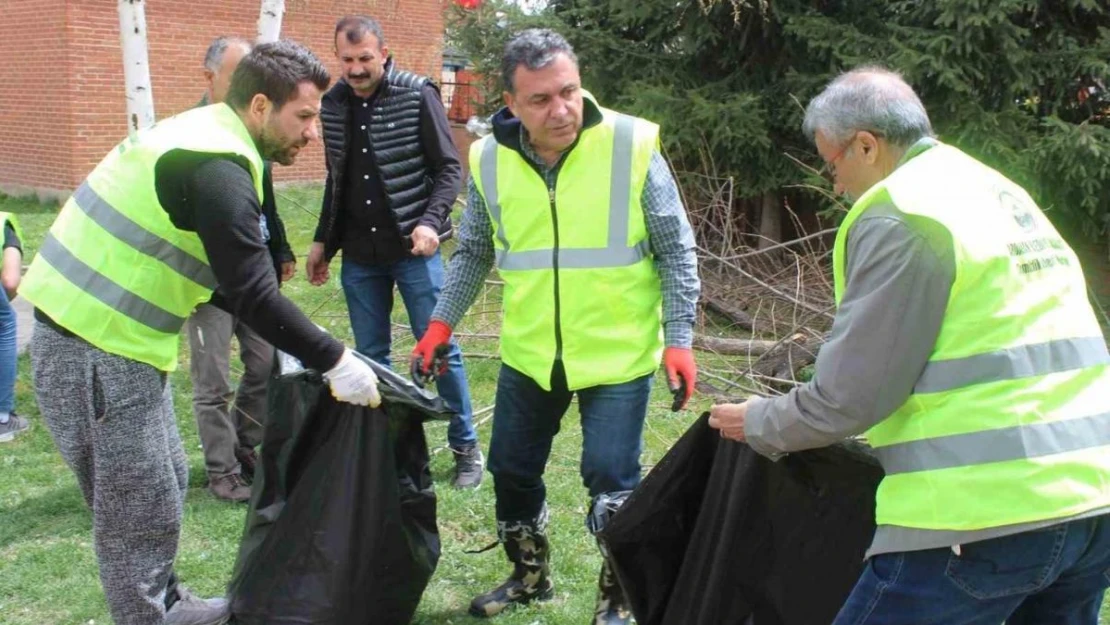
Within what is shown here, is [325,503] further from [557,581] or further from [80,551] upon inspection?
[80,551]

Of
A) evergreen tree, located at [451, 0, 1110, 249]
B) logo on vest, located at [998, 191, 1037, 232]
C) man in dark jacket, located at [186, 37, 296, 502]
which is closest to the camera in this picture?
logo on vest, located at [998, 191, 1037, 232]

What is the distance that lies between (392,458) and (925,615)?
1459 mm

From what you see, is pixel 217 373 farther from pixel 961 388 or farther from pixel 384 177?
pixel 961 388

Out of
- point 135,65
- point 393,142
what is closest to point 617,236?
point 393,142

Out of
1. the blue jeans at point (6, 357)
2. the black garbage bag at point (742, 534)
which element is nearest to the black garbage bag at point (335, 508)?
the black garbage bag at point (742, 534)

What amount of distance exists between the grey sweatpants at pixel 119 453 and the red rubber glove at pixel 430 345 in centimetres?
72

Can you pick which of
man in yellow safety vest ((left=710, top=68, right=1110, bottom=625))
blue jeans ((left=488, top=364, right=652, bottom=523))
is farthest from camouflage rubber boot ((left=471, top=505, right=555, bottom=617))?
man in yellow safety vest ((left=710, top=68, right=1110, bottom=625))

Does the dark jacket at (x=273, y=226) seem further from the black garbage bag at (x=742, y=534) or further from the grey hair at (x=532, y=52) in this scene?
the black garbage bag at (x=742, y=534)

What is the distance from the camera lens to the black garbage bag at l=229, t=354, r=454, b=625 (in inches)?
112

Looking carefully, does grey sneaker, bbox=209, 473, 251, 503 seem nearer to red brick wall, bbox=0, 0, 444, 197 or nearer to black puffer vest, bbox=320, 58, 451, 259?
black puffer vest, bbox=320, 58, 451, 259

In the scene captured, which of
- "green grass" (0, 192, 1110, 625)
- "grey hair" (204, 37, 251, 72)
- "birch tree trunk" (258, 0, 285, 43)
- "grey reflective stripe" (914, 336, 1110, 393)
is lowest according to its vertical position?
"green grass" (0, 192, 1110, 625)

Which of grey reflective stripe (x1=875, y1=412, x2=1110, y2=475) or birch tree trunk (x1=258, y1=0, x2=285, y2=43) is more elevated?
birch tree trunk (x1=258, y1=0, x2=285, y2=43)

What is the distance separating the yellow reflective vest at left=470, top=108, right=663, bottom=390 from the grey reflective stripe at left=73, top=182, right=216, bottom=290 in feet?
2.84

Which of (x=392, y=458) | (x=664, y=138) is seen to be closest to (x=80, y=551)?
(x=392, y=458)
